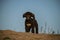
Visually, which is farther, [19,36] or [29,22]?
[29,22]

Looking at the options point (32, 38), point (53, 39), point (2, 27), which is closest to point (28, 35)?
point (32, 38)

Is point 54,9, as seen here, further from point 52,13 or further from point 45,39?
point 45,39

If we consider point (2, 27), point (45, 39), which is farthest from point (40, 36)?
point (2, 27)

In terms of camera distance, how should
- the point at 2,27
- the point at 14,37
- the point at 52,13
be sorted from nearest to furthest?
the point at 14,37 < the point at 2,27 < the point at 52,13

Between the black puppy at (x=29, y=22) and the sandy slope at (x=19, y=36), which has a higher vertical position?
the black puppy at (x=29, y=22)

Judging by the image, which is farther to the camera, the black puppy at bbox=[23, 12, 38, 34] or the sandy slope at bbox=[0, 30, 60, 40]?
the black puppy at bbox=[23, 12, 38, 34]

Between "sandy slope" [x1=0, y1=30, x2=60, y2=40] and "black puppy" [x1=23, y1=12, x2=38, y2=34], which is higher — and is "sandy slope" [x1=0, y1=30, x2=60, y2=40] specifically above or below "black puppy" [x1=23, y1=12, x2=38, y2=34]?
below

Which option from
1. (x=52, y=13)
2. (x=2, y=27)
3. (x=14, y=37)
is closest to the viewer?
(x=14, y=37)

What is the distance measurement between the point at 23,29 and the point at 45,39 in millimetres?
312

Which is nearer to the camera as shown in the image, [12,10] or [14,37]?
[14,37]

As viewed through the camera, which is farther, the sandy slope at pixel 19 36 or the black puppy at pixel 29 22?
the black puppy at pixel 29 22

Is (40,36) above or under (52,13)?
under

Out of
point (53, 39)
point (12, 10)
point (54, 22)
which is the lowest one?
point (53, 39)

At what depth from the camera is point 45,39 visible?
3.30 feet
